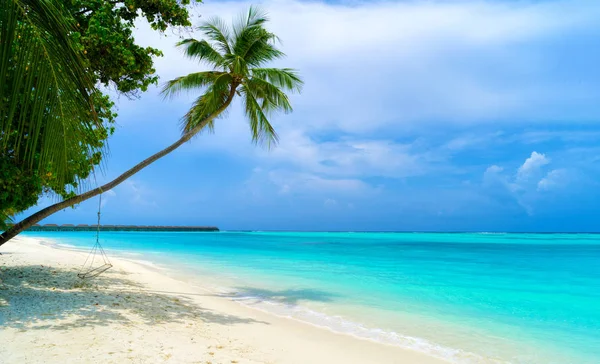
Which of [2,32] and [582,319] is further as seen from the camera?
[582,319]

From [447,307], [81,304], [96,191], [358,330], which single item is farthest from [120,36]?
[447,307]

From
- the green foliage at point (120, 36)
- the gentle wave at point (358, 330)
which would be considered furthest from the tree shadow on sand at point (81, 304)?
the green foliage at point (120, 36)

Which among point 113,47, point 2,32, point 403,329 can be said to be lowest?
A: point 403,329

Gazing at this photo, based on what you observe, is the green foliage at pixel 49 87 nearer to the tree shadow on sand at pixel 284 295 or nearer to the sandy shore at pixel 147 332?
the sandy shore at pixel 147 332

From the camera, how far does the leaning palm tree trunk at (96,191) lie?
25.3 ft

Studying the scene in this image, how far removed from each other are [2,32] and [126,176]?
744 centimetres

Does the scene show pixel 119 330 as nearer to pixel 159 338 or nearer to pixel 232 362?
pixel 159 338

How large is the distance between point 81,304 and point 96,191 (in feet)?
8.94

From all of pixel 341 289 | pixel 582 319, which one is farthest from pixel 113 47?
pixel 582 319

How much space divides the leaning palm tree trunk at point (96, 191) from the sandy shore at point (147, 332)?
110 cm

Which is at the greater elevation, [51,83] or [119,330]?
[51,83]

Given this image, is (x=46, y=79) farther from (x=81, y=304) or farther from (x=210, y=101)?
(x=210, y=101)

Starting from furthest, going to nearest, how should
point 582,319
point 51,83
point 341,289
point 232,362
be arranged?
point 341,289 < point 582,319 < point 232,362 < point 51,83

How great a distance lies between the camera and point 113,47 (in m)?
7.44
